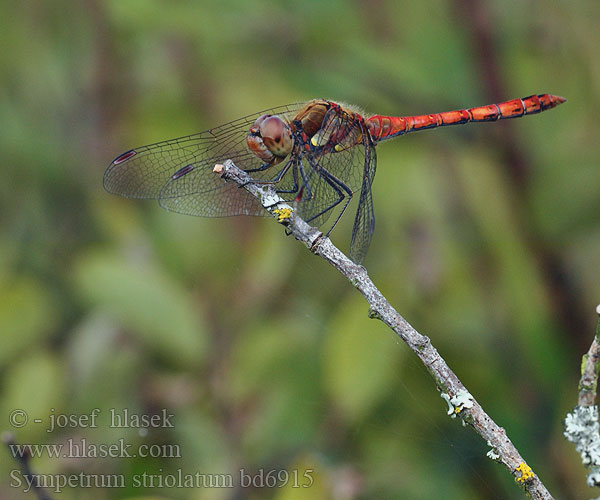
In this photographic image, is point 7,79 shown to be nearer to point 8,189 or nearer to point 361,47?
point 8,189

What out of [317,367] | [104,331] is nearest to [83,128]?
[104,331]

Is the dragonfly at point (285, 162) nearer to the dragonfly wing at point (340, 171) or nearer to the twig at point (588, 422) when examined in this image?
the dragonfly wing at point (340, 171)

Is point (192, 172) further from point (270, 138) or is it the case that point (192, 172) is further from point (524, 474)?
point (524, 474)

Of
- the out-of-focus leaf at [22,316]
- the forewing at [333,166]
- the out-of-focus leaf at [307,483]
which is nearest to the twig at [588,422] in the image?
the out-of-focus leaf at [307,483]

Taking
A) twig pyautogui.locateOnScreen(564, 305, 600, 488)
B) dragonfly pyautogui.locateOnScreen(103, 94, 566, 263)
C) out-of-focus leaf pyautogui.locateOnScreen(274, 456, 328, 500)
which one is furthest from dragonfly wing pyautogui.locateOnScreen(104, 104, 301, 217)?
twig pyautogui.locateOnScreen(564, 305, 600, 488)

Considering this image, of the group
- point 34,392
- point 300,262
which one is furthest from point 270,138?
point 34,392

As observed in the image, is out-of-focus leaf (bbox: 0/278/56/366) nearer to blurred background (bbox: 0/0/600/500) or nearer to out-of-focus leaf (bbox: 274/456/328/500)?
blurred background (bbox: 0/0/600/500)
